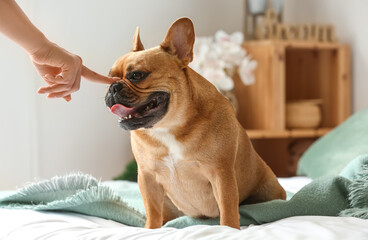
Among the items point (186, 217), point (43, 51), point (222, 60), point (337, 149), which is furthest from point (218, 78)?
point (43, 51)

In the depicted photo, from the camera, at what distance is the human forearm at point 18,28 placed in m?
1.07

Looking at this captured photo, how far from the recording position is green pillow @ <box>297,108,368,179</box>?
2088 millimetres

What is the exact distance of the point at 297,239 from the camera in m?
0.90

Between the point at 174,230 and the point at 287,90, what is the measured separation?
2326 mm

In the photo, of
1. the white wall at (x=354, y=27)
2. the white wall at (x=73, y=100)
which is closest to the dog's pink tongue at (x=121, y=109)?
the white wall at (x=73, y=100)

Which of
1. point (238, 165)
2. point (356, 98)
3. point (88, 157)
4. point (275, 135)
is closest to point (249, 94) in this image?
point (275, 135)

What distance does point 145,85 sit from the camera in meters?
1.14

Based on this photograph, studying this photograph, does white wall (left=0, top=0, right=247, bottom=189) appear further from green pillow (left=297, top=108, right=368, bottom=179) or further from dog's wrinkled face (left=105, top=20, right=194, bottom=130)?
dog's wrinkled face (left=105, top=20, right=194, bottom=130)

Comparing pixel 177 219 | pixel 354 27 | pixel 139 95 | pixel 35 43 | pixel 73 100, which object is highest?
pixel 354 27

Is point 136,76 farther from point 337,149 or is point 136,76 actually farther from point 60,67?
point 337,149

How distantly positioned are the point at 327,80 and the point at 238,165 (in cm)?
194

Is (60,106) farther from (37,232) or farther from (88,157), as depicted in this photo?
(37,232)

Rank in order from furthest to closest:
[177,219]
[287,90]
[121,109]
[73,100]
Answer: [287,90] < [73,100] < [177,219] < [121,109]

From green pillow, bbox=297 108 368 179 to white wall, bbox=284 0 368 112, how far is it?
2.16 feet
